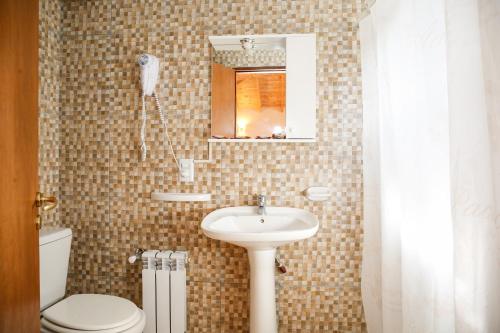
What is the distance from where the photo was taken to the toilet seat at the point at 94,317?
138 centimetres

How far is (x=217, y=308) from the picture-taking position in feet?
6.39

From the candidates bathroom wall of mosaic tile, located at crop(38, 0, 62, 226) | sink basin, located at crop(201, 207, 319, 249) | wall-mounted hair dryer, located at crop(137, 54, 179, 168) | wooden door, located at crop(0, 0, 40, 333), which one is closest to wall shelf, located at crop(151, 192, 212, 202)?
sink basin, located at crop(201, 207, 319, 249)

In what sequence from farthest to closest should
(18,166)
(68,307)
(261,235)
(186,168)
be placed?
(186,168) → (68,307) → (261,235) → (18,166)

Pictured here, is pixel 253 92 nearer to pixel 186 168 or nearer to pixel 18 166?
pixel 186 168

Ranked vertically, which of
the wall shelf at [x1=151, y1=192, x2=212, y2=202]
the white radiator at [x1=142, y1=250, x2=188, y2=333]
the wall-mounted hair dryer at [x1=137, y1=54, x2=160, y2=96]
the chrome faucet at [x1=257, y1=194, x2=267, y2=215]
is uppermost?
the wall-mounted hair dryer at [x1=137, y1=54, x2=160, y2=96]

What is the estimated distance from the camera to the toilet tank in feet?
5.45

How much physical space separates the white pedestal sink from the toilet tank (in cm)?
85

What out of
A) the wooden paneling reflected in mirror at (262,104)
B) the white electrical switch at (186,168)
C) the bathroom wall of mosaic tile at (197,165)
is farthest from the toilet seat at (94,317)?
the wooden paneling reflected in mirror at (262,104)

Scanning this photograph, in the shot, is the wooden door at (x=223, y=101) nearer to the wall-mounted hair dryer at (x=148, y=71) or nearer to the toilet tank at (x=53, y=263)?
the wall-mounted hair dryer at (x=148, y=71)

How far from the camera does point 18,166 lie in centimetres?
84

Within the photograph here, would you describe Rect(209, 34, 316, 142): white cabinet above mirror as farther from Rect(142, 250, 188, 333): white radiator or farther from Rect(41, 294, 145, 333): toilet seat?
Rect(41, 294, 145, 333): toilet seat

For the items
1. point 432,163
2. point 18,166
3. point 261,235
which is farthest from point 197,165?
point 432,163

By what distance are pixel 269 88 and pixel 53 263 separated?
63.2 inches

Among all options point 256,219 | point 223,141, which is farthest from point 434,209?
point 223,141
